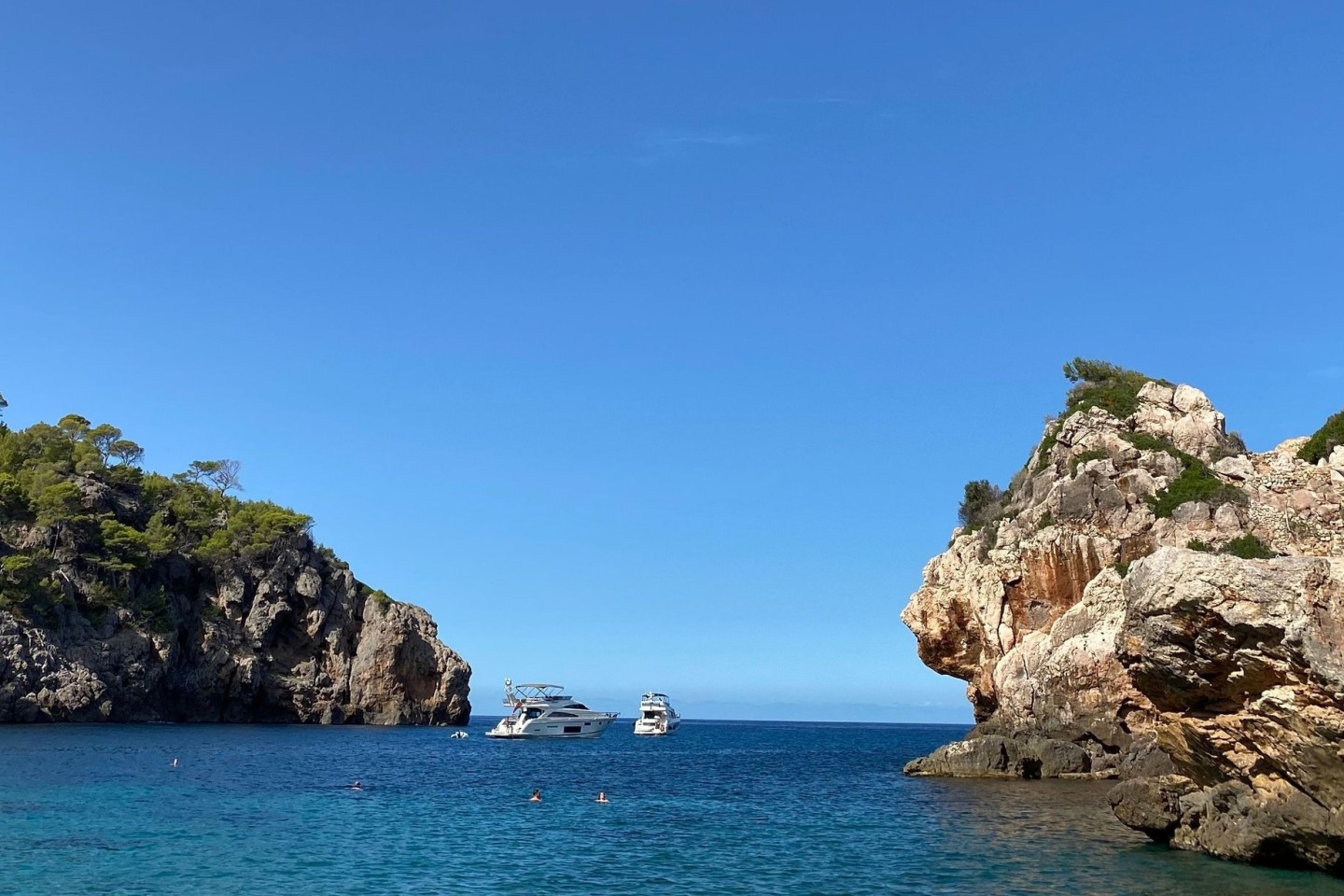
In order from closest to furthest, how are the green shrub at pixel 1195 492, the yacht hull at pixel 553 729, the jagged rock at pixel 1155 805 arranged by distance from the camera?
the jagged rock at pixel 1155 805, the green shrub at pixel 1195 492, the yacht hull at pixel 553 729

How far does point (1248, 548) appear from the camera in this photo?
51500mm

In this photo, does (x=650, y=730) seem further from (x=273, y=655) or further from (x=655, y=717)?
(x=273, y=655)

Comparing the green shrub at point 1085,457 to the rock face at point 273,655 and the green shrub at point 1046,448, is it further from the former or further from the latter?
the rock face at point 273,655

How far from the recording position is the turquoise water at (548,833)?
26.4 metres

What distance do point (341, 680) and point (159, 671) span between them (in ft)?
70.3

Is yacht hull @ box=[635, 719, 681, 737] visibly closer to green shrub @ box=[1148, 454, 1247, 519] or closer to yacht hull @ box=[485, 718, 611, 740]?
yacht hull @ box=[485, 718, 611, 740]

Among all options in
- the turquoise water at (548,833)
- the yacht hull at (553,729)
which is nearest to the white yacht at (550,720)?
the yacht hull at (553,729)

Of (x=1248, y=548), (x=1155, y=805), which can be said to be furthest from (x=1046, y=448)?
(x=1155, y=805)

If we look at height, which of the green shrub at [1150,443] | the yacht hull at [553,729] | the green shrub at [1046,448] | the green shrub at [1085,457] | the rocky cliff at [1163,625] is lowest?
the yacht hull at [553,729]

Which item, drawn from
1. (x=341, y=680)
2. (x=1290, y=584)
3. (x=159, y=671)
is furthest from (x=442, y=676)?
(x=1290, y=584)

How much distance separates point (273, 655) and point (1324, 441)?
10527cm

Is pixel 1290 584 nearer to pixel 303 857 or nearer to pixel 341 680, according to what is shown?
pixel 303 857

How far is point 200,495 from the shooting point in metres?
128

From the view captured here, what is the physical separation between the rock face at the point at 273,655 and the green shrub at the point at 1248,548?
93340 mm
